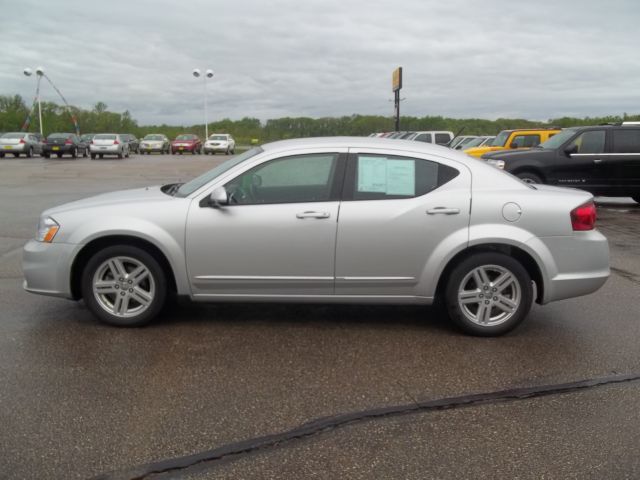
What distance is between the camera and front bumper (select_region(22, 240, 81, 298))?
4824mm

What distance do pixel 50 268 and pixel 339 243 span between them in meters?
2.30

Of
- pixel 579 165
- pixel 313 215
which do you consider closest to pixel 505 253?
pixel 313 215

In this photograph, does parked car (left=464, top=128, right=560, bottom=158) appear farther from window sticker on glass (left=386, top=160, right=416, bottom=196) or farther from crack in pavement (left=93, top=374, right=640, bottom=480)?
crack in pavement (left=93, top=374, right=640, bottom=480)

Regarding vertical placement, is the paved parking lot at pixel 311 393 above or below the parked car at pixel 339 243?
below

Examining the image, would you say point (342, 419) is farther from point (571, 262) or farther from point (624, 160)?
point (624, 160)

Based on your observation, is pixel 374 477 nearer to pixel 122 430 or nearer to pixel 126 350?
pixel 122 430

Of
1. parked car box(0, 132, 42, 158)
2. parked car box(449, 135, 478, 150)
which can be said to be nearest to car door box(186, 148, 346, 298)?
parked car box(449, 135, 478, 150)

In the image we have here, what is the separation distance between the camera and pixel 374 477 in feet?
9.33

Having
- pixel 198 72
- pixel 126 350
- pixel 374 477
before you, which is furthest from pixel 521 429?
pixel 198 72

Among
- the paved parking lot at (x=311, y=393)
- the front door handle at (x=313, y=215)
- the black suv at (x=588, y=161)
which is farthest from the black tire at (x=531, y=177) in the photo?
the front door handle at (x=313, y=215)

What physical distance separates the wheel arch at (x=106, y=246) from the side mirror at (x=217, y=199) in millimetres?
538

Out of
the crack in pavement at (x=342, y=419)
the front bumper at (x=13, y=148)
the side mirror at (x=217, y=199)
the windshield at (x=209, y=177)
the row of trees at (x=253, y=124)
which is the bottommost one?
the crack in pavement at (x=342, y=419)

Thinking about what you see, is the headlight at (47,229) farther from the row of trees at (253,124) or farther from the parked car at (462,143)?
the row of trees at (253,124)

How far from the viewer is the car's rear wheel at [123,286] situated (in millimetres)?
4832
